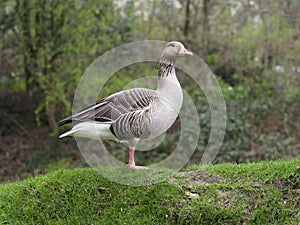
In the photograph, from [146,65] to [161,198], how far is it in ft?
21.1

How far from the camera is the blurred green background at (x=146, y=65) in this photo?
10602 millimetres

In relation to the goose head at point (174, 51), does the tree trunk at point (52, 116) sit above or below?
below

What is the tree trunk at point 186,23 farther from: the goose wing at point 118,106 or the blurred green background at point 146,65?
the goose wing at point 118,106

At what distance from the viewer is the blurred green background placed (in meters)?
10.6

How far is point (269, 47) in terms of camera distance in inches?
482

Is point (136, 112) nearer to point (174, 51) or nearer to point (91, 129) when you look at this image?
point (91, 129)

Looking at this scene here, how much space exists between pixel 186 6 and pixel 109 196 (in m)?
8.09

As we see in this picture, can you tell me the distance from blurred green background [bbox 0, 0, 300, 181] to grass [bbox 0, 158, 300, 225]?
13.5 feet

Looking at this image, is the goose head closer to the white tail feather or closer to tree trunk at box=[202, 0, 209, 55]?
the white tail feather

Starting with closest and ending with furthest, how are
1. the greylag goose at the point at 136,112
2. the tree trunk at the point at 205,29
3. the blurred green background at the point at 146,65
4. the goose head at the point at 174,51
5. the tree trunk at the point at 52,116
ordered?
the greylag goose at the point at 136,112, the goose head at the point at 174,51, the blurred green background at the point at 146,65, the tree trunk at the point at 52,116, the tree trunk at the point at 205,29

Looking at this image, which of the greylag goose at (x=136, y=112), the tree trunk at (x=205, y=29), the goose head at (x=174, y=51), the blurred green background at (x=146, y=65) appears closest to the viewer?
the greylag goose at (x=136, y=112)

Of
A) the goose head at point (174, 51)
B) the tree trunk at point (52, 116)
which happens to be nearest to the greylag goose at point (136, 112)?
the goose head at point (174, 51)

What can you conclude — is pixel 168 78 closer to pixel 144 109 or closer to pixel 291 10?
pixel 144 109

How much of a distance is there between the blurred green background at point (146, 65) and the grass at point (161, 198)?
13.5ft
